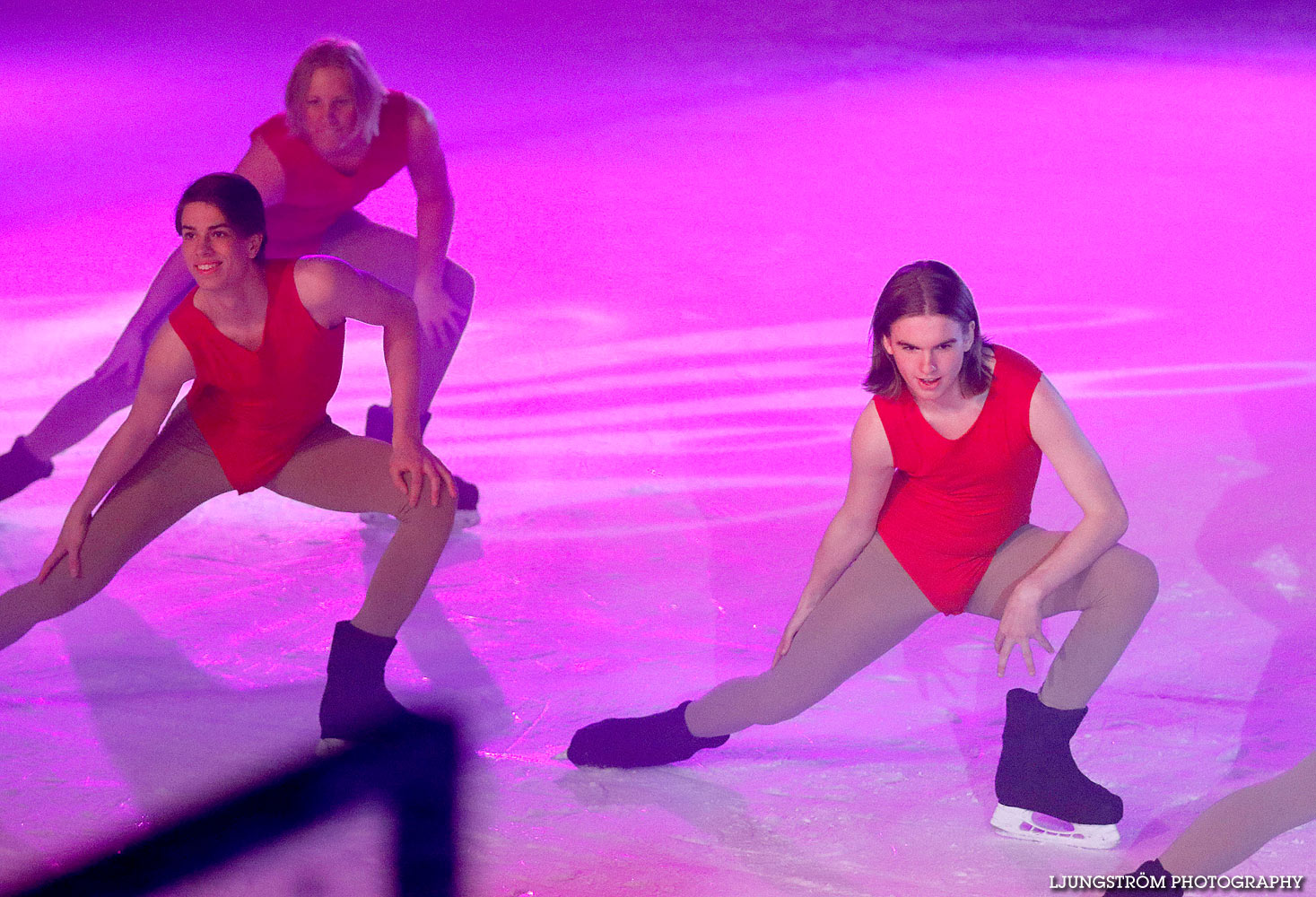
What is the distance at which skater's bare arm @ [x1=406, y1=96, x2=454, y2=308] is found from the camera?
3.31 m

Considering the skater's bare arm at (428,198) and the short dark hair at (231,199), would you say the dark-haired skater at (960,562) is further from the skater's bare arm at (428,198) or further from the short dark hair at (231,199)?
the skater's bare arm at (428,198)

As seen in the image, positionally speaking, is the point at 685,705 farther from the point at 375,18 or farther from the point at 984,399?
the point at 375,18

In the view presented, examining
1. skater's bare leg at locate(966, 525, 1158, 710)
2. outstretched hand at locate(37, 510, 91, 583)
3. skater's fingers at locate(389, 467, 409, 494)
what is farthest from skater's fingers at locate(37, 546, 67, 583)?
skater's bare leg at locate(966, 525, 1158, 710)

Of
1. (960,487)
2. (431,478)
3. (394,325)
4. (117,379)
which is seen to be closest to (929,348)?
(960,487)

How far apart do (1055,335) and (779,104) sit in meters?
2.94

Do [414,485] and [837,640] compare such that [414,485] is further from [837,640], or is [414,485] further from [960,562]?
[960,562]

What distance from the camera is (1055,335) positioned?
4.82 m

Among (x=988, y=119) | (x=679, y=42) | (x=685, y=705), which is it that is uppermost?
(x=679, y=42)

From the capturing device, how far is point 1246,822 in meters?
1.73

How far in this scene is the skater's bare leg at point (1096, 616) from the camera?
213 cm

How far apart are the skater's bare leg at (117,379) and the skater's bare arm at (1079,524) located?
6.76 ft

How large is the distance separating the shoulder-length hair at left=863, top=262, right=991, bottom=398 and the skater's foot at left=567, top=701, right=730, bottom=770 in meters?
0.68

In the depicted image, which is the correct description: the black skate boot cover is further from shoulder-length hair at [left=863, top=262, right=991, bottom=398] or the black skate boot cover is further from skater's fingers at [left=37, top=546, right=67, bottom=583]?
skater's fingers at [left=37, top=546, right=67, bottom=583]

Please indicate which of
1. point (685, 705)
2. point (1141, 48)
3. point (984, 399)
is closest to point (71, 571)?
point (685, 705)
